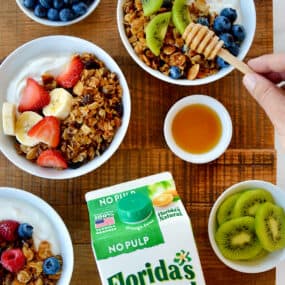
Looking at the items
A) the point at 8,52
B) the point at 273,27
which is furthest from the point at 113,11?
the point at 273,27

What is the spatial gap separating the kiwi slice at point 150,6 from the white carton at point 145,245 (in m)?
0.47

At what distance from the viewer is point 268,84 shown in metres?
1.28

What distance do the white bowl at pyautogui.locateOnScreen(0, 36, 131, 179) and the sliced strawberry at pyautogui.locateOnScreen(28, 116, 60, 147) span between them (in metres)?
0.07

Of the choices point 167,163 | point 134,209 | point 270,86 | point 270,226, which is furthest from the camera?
point 167,163

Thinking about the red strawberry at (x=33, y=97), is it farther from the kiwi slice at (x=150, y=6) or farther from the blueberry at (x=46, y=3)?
the kiwi slice at (x=150, y=6)

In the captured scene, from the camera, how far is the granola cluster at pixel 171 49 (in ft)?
4.68

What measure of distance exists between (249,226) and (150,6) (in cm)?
56

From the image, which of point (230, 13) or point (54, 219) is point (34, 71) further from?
point (230, 13)

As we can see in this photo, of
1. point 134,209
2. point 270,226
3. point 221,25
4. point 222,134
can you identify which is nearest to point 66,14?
point 221,25

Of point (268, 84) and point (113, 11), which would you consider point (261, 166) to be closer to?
point (268, 84)

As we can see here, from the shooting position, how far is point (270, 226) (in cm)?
138

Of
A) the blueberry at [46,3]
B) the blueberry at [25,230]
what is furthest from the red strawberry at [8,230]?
the blueberry at [46,3]

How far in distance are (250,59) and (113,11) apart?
1.19 feet

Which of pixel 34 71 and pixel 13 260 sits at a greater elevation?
pixel 34 71
